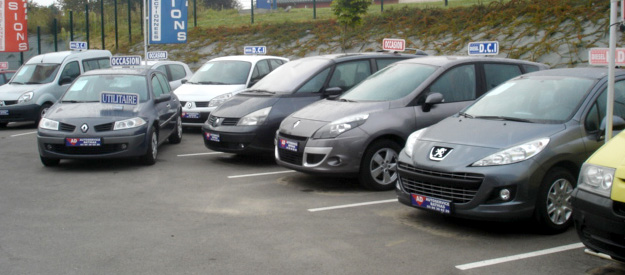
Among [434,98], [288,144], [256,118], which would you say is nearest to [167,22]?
[256,118]

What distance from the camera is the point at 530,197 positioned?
6.42 m

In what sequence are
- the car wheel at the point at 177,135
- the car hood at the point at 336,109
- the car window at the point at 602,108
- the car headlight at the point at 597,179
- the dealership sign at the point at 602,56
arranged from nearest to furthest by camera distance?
the car headlight at the point at 597,179
the car window at the point at 602,108
the dealership sign at the point at 602,56
the car hood at the point at 336,109
the car wheel at the point at 177,135

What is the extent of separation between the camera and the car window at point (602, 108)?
6988 mm

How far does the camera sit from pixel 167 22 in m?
19.7

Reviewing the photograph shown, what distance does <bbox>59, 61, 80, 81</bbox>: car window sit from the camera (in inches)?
717

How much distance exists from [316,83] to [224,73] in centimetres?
547

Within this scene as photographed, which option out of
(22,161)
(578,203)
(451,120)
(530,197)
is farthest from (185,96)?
(578,203)

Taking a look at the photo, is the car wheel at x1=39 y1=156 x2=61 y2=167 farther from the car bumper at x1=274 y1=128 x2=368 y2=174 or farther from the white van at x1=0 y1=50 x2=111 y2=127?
the white van at x1=0 y1=50 x2=111 y2=127

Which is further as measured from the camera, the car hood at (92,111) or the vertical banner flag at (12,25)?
the vertical banner flag at (12,25)

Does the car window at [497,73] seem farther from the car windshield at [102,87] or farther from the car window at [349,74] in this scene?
the car windshield at [102,87]

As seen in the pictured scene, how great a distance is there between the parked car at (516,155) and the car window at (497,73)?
208 cm

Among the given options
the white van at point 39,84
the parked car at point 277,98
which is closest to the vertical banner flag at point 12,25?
the white van at point 39,84

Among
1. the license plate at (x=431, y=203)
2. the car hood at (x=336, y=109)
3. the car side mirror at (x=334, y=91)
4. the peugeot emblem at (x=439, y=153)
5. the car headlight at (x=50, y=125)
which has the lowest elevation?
the license plate at (x=431, y=203)

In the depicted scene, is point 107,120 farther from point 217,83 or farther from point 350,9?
point 350,9
